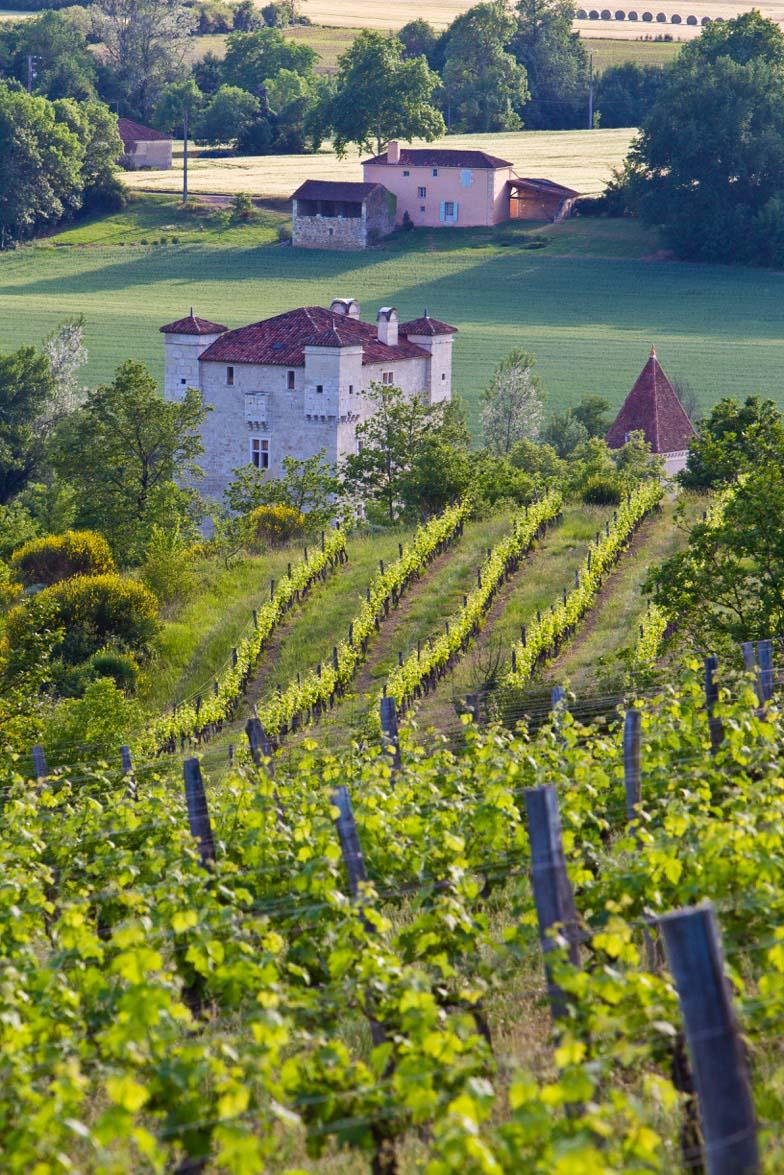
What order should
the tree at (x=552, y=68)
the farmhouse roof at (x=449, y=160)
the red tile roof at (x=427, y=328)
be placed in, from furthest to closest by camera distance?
the tree at (x=552, y=68), the farmhouse roof at (x=449, y=160), the red tile roof at (x=427, y=328)

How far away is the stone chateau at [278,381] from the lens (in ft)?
214

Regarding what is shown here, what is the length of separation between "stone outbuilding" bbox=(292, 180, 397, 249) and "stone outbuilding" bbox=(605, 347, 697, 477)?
38901 millimetres

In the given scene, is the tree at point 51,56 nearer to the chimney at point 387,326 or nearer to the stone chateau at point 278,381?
the chimney at point 387,326

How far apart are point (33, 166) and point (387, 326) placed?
49766mm

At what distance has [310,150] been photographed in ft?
422

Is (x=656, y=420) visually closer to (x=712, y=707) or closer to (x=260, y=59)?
(x=712, y=707)

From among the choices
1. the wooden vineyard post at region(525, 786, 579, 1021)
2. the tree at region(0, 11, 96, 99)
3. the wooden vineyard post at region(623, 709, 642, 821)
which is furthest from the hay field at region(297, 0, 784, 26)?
the wooden vineyard post at region(525, 786, 579, 1021)

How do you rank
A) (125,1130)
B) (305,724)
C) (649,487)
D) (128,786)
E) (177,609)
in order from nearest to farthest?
(125,1130), (128,786), (305,724), (177,609), (649,487)

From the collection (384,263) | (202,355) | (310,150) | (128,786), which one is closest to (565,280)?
(384,263)

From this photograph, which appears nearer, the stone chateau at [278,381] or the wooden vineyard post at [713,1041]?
the wooden vineyard post at [713,1041]

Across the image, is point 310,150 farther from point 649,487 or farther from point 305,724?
point 305,724

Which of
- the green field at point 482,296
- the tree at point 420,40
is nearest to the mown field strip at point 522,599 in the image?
the green field at point 482,296

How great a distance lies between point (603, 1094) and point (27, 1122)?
113 inches

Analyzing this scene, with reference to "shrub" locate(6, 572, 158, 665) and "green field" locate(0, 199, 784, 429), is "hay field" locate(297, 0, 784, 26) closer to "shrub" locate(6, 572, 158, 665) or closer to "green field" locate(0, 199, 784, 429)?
"green field" locate(0, 199, 784, 429)
